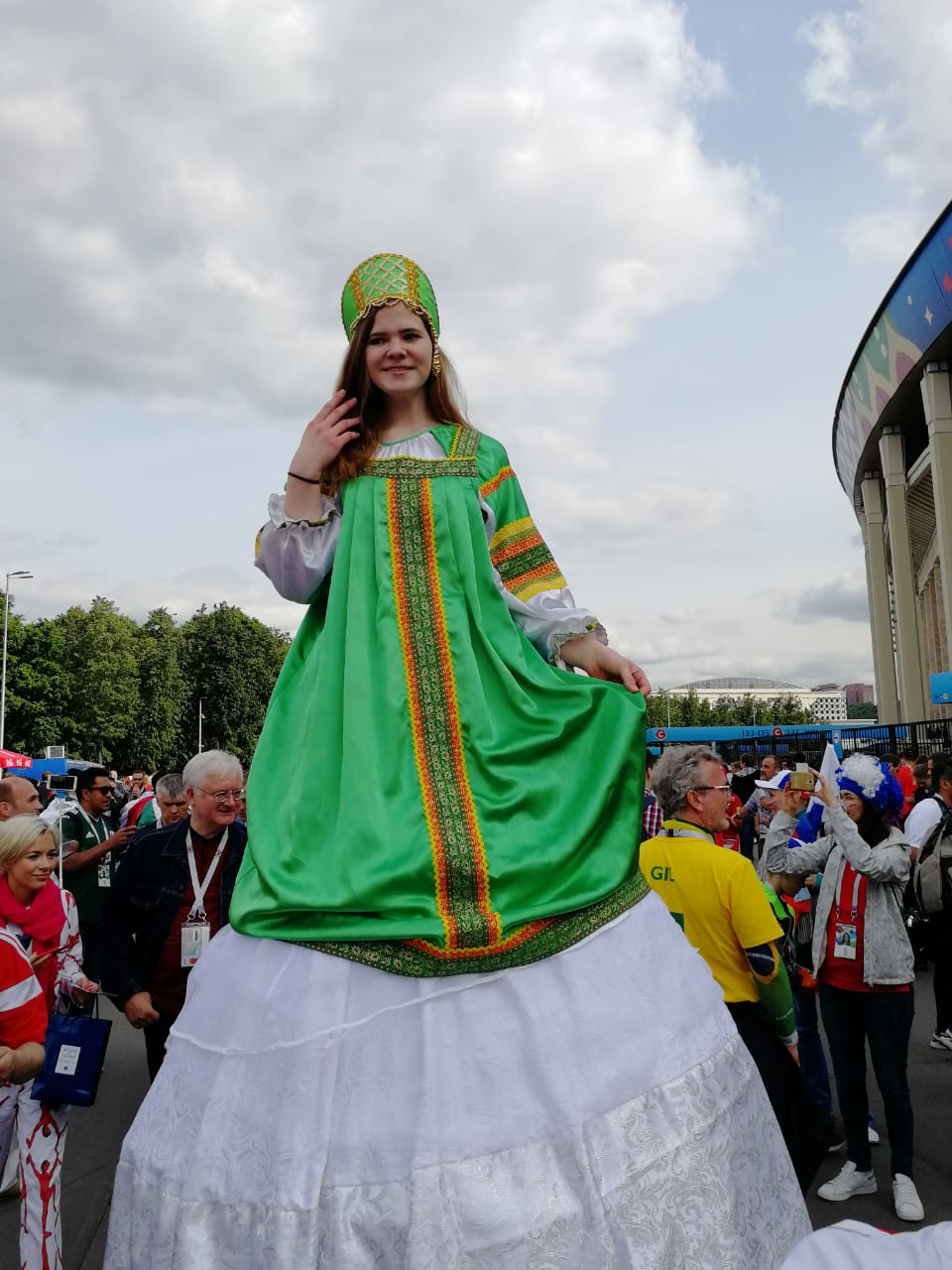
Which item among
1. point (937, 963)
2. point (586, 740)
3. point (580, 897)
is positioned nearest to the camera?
point (580, 897)

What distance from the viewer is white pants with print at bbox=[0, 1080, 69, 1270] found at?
3.72 metres

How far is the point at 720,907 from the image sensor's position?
14.4 ft

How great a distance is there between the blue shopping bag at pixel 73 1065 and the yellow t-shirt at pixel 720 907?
2.15 meters

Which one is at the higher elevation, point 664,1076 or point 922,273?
point 922,273

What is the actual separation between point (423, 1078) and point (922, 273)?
30155 mm

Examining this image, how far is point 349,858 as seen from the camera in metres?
→ 2.08

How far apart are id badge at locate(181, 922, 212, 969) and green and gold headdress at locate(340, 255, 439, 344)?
2.56 m

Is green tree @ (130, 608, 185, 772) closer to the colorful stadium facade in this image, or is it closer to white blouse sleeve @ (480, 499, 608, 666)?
the colorful stadium facade

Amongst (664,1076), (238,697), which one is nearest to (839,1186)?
(664,1076)

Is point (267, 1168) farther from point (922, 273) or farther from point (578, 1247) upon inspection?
point (922, 273)

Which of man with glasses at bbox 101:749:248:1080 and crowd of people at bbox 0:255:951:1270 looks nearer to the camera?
crowd of people at bbox 0:255:951:1270

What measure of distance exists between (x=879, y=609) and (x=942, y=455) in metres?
18.4

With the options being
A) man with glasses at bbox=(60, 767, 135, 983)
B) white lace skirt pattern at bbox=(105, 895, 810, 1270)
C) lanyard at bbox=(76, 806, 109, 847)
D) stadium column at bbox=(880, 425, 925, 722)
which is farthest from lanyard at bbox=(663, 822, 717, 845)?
stadium column at bbox=(880, 425, 925, 722)

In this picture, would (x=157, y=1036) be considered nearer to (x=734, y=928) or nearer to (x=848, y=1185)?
(x=734, y=928)
